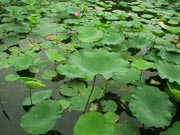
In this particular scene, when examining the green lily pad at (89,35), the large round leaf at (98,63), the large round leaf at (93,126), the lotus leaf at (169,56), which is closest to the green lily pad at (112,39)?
the green lily pad at (89,35)

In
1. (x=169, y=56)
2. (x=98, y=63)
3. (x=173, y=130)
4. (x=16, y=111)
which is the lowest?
(x=16, y=111)

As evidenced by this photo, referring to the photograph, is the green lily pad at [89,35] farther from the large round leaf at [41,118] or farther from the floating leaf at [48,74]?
the large round leaf at [41,118]

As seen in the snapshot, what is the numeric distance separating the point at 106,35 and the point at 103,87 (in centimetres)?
74

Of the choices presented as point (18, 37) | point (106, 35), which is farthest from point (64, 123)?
point (18, 37)

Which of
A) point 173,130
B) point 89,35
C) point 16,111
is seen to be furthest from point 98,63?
point 89,35

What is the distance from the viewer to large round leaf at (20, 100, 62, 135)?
1477mm

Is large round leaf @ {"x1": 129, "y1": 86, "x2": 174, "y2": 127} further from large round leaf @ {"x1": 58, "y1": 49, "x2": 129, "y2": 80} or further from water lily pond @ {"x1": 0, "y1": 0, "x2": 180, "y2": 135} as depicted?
large round leaf @ {"x1": 58, "y1": 49, "x2": 129, "y2": 80}

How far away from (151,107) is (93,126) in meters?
0.48

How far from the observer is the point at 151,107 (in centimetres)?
156

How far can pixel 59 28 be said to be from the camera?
3.23 metres

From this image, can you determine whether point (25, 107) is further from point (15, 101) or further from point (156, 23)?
point (156, 23)

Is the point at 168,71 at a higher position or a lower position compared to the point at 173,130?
higher

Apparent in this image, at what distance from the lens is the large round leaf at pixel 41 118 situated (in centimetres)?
148

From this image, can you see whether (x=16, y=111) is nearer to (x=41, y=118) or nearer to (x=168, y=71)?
(x=41, y=118)
